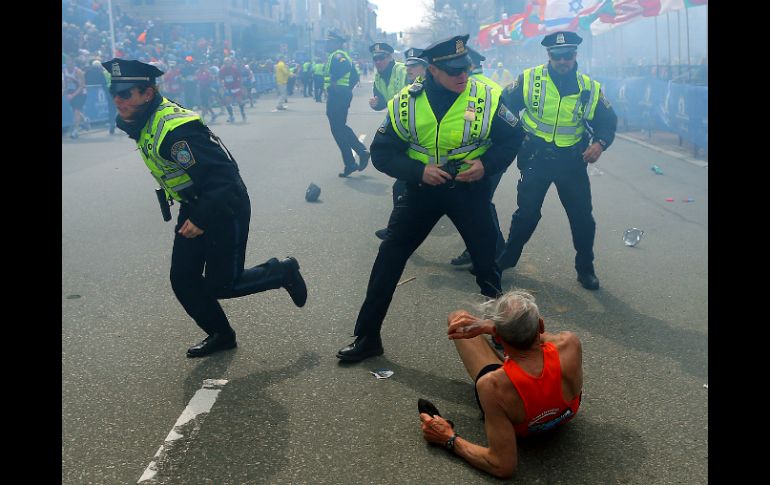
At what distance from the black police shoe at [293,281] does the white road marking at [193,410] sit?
93 cm

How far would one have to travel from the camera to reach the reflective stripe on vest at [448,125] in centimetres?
453

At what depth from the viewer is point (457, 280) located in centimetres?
663

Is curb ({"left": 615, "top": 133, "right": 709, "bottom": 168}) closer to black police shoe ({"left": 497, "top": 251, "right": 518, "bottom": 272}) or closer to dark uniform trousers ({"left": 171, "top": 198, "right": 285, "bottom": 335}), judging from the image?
black police shoe ({"left": 497, "top": 251, "right": 518, "bottom": 272})

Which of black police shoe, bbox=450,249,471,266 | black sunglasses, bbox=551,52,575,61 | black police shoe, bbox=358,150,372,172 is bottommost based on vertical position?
black police shoe, bbox=450,249,471,266

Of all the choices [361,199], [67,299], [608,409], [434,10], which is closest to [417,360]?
[608,409]

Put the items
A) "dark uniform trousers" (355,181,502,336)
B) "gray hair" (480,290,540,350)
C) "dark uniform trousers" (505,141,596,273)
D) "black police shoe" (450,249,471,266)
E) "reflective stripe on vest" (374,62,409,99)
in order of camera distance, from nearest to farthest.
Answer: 1. "gray hair" (480,290,540,350)
2. "dark uniform trousers" (355,181,502,336)
3. "dark uniform trousers" (505,141,596,273)
4. "black police shoe" (450,249,471,266)
5. "reflective stripe on vest" (374,62,409,99)

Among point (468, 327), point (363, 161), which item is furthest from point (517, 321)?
point (363, 161)

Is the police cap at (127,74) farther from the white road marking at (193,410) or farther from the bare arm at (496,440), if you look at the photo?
the bare arm at (496,440)

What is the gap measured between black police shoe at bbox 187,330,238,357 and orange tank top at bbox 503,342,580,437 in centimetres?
208

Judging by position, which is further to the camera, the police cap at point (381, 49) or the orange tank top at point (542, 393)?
the police cap at point (381, 49)

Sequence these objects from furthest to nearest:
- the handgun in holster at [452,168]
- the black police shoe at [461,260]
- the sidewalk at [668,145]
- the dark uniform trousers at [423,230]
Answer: the sidewalk at [668,145], the black police shoe at [461,260], the dark uniform trousers at [423,230], the handgun in holster at [452,168]

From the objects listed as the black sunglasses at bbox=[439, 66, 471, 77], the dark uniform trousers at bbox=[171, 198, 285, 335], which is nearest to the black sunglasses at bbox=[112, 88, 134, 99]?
the dark uniform trousers at bbox=[171, 198, 285, 335]

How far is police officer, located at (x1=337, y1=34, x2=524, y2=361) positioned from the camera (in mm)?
4520

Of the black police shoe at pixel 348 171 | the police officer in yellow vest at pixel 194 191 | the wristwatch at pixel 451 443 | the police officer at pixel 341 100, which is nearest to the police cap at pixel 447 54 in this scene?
the police officer in yellow vest at pixel 194 191
